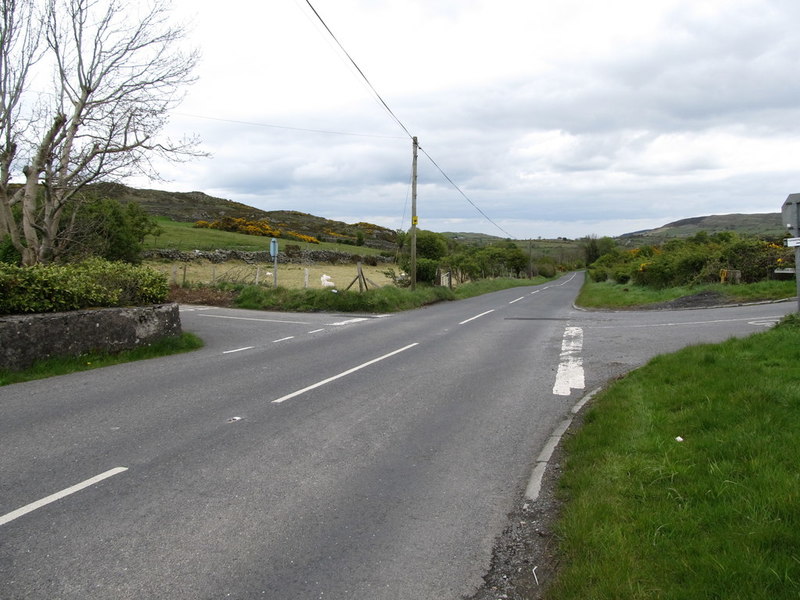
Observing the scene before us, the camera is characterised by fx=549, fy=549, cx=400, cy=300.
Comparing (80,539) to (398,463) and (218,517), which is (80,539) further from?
(398,463)

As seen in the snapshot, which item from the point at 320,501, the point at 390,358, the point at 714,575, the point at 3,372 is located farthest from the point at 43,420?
the point at 714,575

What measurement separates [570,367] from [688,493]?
239 inches

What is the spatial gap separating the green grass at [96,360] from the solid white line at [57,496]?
4.88 metres

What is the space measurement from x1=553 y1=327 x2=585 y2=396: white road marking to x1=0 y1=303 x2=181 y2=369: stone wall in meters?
8.22

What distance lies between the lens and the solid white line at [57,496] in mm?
3945

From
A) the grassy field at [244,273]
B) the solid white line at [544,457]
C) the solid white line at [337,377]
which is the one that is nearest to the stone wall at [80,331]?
the solid white line at [337,377]

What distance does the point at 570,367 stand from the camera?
9.87 meters

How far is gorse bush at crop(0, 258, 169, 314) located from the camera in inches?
368

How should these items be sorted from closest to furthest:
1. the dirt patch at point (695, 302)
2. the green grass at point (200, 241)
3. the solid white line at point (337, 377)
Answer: the solid white line at point (337, 377), the dirt patch at point (695, 302), the green grass at point (200, 241)

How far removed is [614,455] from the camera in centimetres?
479

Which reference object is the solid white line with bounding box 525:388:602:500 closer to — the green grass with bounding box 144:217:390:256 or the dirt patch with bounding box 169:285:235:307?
the dirt patch with bounding box 169:285:235:307

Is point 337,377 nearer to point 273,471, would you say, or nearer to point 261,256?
point 273,471

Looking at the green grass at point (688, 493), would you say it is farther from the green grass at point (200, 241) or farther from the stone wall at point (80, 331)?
the green grass at point (200, 241)

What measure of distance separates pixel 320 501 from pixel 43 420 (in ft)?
13.3
